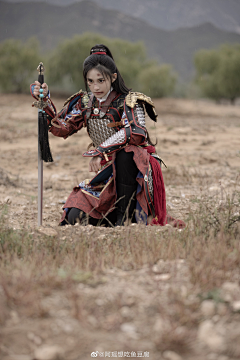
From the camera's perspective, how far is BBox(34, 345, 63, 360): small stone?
1.37 metres

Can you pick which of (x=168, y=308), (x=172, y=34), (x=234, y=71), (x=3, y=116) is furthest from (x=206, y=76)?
(x=172, y=34)

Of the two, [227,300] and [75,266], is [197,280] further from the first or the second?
[75,266]

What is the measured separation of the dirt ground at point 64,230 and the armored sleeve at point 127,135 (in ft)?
Answer: 2.54

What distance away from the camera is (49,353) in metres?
1.37

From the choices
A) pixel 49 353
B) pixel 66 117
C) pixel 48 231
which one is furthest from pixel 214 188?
pixel 49 353

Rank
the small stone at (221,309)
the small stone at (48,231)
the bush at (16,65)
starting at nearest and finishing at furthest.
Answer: the small stone at (221,309) → the small stone at (48,231) → the bush at (16,65)

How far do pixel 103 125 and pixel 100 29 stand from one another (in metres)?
105

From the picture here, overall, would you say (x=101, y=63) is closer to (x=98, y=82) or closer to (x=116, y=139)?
(x=98, y=82)

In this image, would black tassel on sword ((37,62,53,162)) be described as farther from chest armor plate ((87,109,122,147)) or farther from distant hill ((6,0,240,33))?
distant hill ((6,0,240,33))

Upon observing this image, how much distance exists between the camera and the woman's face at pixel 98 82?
2986mm

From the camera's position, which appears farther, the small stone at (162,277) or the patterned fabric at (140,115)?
the patterned fabric at (140,115)

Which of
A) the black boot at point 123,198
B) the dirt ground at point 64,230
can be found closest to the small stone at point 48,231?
the dirt ground at point 64,230

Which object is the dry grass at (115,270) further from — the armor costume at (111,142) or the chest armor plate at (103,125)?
the chest armor plate at (103,125)

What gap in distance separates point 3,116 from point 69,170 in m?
8.15
